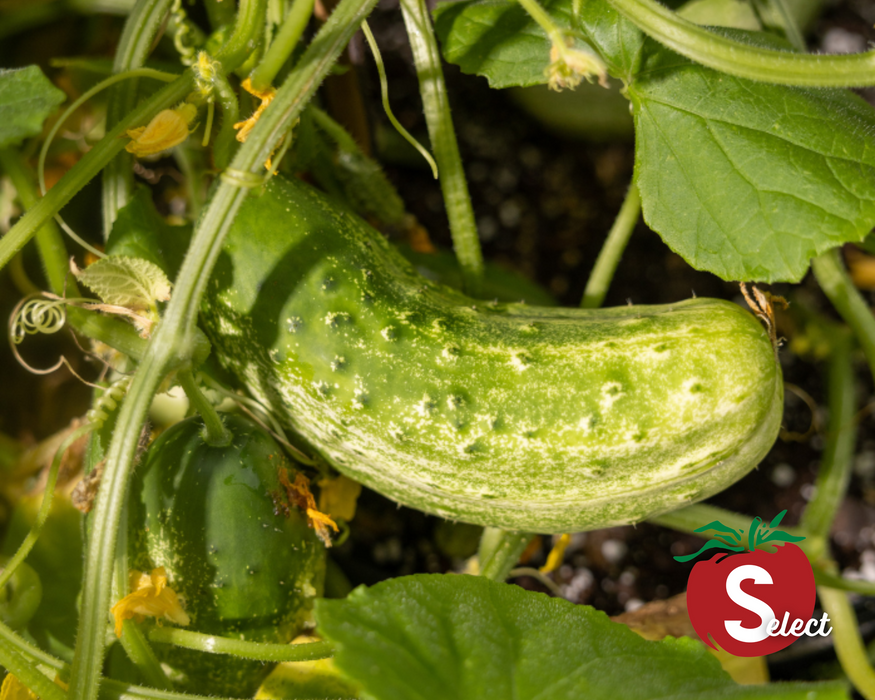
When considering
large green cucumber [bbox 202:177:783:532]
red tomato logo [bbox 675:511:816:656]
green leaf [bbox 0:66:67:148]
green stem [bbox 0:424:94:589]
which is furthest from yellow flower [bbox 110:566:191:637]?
red tomato logo [bbox 675:511:816:656]

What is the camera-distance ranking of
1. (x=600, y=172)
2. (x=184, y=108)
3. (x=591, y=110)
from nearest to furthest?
(x=184, y=108) < (x=591, y=110) < (x=600, y=172)

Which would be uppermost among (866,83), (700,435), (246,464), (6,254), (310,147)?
(866,83)

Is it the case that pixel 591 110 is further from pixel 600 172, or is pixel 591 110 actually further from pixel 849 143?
pixel 849 143

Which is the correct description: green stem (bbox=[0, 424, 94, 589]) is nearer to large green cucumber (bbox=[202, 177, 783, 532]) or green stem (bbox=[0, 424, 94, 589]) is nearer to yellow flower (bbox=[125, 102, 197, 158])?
large green cucumber (bbox=[202, 177, 783, 532])

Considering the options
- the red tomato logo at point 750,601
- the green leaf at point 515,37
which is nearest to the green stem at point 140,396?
the green leaf at point 515,37

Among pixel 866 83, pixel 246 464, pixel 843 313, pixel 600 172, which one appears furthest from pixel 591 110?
pixel 246 464

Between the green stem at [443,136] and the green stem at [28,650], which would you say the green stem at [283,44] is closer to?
the green stem at [443,136]
